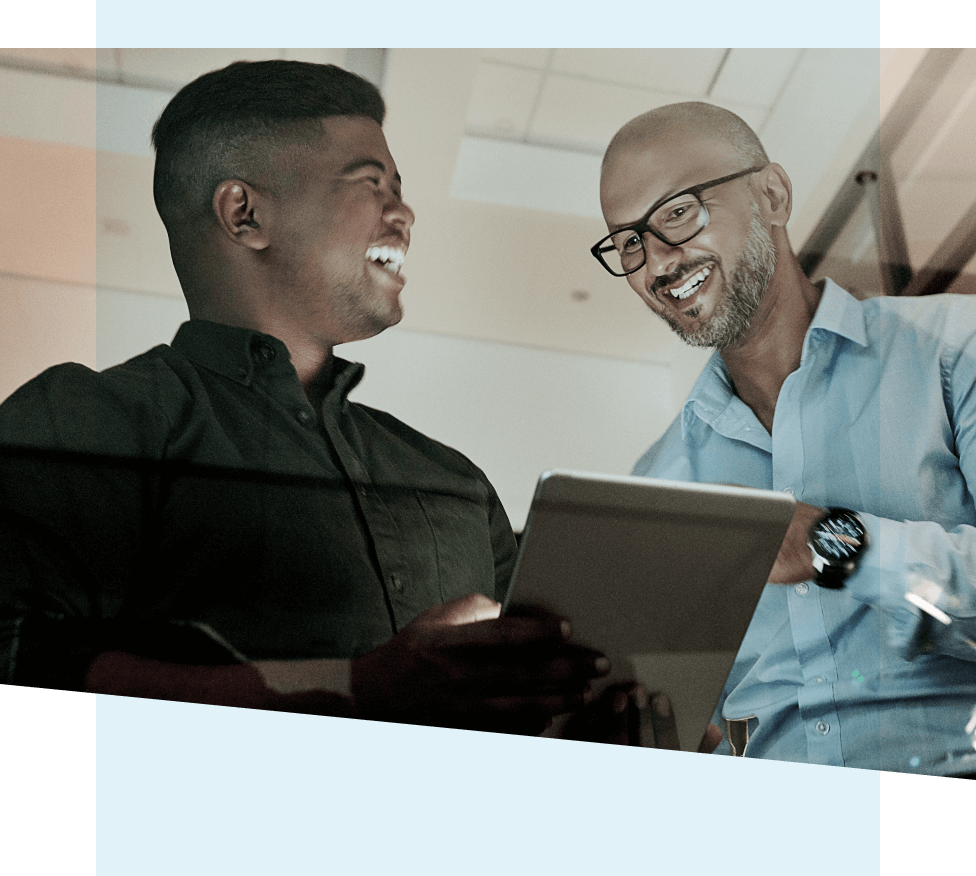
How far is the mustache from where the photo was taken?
2.05m

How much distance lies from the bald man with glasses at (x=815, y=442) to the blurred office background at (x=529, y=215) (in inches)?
2.4

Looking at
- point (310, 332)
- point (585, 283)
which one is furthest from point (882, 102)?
point (310, 332)

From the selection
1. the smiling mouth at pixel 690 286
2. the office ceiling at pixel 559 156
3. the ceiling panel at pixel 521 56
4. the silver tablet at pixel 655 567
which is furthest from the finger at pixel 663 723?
the ceiling panel at pixel 521 56

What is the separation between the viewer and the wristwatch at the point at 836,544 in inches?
74.8

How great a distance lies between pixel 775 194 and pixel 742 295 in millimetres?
225

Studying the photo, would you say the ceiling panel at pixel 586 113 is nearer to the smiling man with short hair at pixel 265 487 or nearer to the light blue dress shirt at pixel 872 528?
the smiling man with short hair at pixel 265 487

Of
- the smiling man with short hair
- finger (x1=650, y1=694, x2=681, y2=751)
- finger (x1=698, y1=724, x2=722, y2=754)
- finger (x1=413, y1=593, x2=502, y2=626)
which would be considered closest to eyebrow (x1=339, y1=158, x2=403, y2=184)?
the smiling man with short hair

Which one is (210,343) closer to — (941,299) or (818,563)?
(818,563)

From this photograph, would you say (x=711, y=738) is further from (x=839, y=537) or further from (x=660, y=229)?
(x=660, y=229)

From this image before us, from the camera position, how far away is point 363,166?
2.22m

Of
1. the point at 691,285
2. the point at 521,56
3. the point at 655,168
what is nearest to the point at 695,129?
the point at 655,168

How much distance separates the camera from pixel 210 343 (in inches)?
87.8

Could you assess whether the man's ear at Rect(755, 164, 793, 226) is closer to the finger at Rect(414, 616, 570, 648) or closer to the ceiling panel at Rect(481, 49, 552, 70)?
the ceiling panel at Rect(481, 49, 552, 70)

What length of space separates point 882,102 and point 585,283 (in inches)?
29.2
